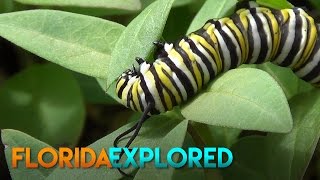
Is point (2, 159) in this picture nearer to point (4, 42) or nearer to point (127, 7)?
point (4, 42)

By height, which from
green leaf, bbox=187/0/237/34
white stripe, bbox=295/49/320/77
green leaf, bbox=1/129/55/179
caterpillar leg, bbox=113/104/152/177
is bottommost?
green leaf, bbox=1/129/55/179

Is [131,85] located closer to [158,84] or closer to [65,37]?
[158,84]

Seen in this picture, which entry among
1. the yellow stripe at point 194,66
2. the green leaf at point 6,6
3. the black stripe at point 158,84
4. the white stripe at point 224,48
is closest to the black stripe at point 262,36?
the white stripe at point 224,48

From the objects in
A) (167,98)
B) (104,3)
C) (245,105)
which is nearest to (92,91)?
(104,3)

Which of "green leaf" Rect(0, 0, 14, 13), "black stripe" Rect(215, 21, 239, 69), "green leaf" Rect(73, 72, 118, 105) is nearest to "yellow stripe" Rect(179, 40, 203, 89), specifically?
"black stripe" Rect(215, 21, 239, 69)

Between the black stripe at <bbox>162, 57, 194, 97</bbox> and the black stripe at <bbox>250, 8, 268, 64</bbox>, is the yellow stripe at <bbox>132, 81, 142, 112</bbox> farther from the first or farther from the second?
the black stripe at <bbox>250, 8, 268, 64</bbox>

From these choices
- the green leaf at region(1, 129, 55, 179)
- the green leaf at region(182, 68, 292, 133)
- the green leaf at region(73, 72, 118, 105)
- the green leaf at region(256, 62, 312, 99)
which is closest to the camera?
the green leaf at region(182, 68, 292, 133)

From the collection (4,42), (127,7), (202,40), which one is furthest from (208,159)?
(4,42)

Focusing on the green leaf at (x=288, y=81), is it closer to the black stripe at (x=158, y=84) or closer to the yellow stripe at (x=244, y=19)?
the yellow stripe at (x=244, y=19)
